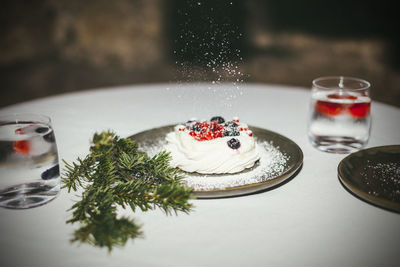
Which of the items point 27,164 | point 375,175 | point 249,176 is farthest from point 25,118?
point 375,175

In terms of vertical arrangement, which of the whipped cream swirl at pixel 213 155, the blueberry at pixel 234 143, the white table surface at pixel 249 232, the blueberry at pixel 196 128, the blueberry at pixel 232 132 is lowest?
the white table surface at pixel 249 232

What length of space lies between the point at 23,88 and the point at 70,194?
159 inches

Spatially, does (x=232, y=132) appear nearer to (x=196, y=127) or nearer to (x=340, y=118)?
(x=196, y=127)

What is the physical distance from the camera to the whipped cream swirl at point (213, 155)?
1.05 m

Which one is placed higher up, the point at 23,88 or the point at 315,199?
the point at 315,199

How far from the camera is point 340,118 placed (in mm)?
1265

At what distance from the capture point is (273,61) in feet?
16.8

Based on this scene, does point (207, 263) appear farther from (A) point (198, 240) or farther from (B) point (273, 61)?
(B) point (273, 61)

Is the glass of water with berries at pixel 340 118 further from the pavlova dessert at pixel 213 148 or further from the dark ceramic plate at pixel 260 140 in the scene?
the pavlova dessert at pixel 213 148

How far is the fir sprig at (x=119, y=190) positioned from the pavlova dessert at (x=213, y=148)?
0.17 feet

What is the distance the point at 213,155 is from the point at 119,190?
261 millimetres

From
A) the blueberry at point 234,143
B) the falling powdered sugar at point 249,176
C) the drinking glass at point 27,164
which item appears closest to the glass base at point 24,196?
the drinking glass at point 27,164

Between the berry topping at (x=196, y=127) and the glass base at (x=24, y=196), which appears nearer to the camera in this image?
the glass base at (x=24, y=196)

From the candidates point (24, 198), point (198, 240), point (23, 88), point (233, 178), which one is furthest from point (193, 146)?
point (23, 88)
